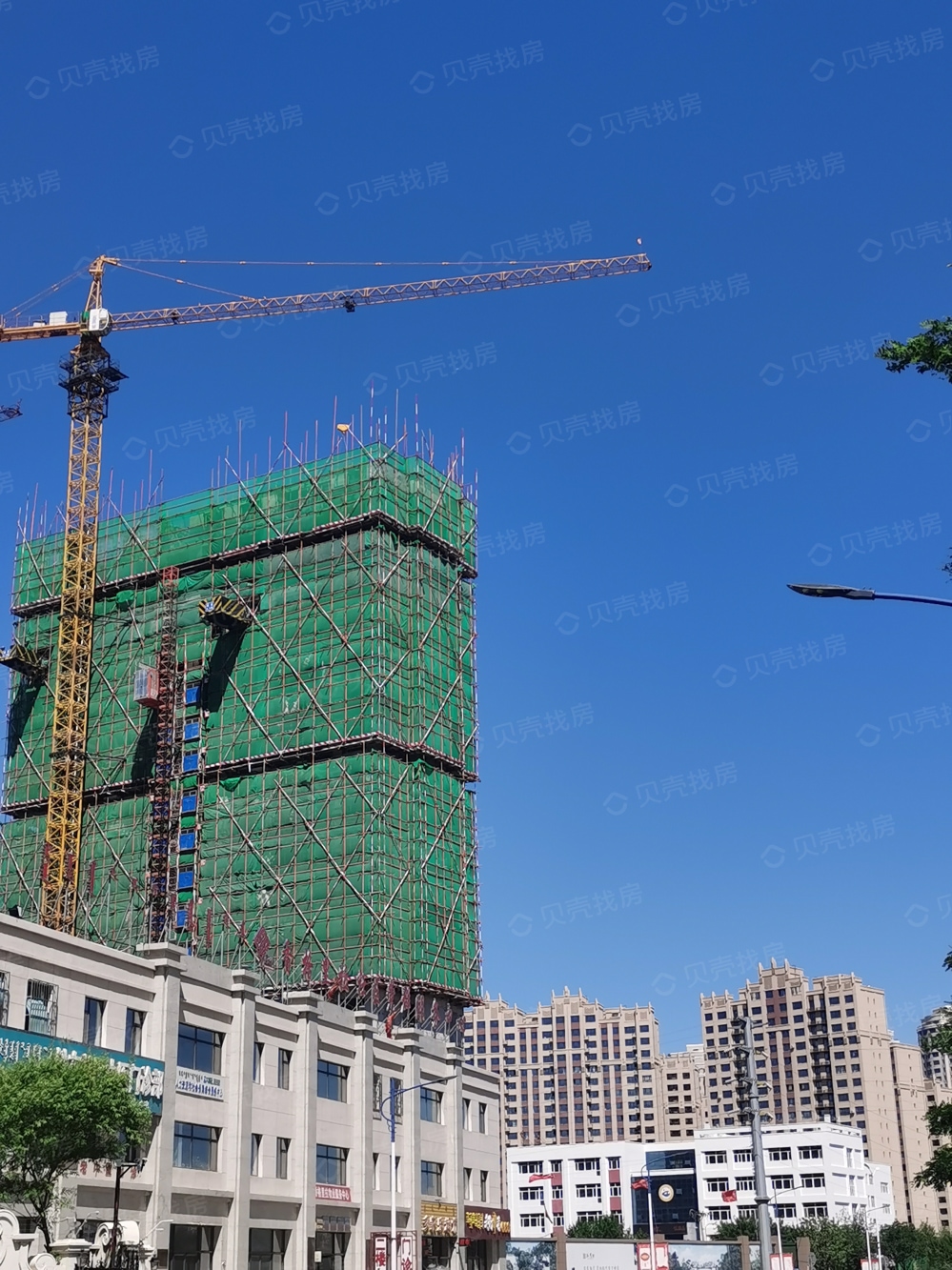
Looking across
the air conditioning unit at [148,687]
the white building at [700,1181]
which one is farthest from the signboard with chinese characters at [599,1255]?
the white building at [700,1181]

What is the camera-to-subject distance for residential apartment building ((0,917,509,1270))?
6072 cm

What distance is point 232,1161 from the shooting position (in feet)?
227

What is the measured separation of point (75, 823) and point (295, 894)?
20643mm

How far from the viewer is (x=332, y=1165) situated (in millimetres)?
78812

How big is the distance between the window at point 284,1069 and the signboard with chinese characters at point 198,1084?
622cm

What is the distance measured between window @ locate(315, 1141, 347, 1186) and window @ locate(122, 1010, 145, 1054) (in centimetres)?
1661

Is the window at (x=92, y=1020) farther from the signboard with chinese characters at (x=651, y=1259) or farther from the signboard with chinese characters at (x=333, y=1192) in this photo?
the signboard with chinese characters at (x=651, y=1259)

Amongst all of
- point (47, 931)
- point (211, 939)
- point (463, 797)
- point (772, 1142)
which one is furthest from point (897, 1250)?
point (47, 931)

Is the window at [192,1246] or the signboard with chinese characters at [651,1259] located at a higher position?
the window at [192,1246]

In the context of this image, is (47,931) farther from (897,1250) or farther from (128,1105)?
(897,1250)

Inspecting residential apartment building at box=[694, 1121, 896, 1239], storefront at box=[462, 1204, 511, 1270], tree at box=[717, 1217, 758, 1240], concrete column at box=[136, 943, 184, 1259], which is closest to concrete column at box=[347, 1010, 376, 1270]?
storefront at box=[462, 1204, 511, 1270]

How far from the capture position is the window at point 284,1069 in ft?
248

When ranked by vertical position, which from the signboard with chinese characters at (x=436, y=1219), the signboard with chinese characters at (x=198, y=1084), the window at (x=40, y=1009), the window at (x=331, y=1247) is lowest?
the window at (x=331, y=1247)

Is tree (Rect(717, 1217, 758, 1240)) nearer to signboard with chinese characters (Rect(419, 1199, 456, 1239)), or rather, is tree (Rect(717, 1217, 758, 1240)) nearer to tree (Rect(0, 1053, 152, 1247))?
signboard with chinese characters (Rect(419, 1199, 456, 1239))
